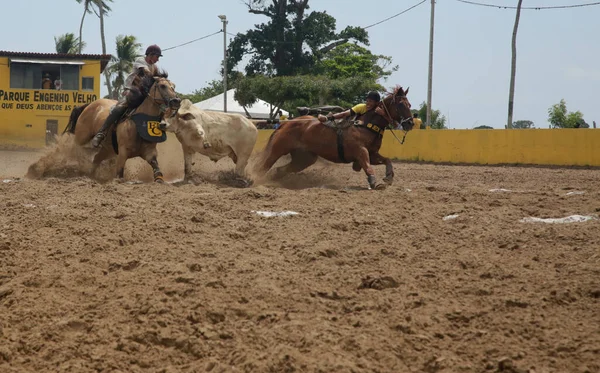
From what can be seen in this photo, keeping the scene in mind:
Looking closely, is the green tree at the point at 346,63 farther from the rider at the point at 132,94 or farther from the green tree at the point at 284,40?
the rider at the point at 132,94

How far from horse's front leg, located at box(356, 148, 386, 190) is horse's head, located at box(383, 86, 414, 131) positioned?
2.29 feet

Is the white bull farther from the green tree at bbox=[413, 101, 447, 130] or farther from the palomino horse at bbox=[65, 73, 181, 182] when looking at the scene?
the green tree at bbox=[413, 101, 447, 130]

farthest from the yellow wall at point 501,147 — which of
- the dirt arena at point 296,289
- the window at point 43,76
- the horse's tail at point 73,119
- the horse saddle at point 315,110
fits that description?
the window at point 43,76

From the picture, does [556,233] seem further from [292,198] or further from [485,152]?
[485,152]

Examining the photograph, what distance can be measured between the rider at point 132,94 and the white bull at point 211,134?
67 centimetres

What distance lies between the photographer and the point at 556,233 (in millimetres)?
5754

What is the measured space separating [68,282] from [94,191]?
4041 mm

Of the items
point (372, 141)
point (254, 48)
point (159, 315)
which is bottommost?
point (159, 315)

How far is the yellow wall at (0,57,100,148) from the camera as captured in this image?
27.8 metres

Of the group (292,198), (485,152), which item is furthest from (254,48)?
(292,198)

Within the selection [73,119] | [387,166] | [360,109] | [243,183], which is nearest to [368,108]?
[360,109]

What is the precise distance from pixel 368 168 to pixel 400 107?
115 cm

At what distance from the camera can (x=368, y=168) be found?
34.8 ft

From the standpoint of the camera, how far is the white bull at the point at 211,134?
10914 mm
